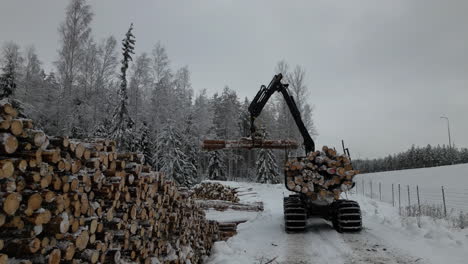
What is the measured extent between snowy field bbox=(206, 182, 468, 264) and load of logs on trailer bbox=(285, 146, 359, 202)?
1.19 m

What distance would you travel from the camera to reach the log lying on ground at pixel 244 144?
1297 centimetres

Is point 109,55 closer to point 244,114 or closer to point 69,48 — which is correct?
point 69,48

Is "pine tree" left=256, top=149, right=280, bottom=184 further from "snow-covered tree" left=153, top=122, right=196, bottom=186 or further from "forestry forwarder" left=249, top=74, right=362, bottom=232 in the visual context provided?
"forestry forwarder" left=249, top=74, right=362, bottom=232

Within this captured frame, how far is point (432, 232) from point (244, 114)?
43.5m

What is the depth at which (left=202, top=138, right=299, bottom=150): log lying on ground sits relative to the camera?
511 inches

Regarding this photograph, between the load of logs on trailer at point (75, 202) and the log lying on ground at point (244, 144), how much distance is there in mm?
7554

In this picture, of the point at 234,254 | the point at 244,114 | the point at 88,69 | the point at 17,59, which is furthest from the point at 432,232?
the point at 244,114

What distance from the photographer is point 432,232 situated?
→ 812cm

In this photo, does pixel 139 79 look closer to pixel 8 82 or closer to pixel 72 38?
pixel 72 38

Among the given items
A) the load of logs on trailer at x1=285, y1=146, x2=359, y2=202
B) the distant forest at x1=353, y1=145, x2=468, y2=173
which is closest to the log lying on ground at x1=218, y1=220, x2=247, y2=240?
the load of logs on trailer at x1=285, y1=146, x2=359, y2=202

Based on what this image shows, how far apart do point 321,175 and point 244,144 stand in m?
3.68

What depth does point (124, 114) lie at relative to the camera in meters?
23.3

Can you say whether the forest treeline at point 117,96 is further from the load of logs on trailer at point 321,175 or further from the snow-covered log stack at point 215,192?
the load of logs on trailer at point 321,175

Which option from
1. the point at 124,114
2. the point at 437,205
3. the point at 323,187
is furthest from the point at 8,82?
the point at 437,205
